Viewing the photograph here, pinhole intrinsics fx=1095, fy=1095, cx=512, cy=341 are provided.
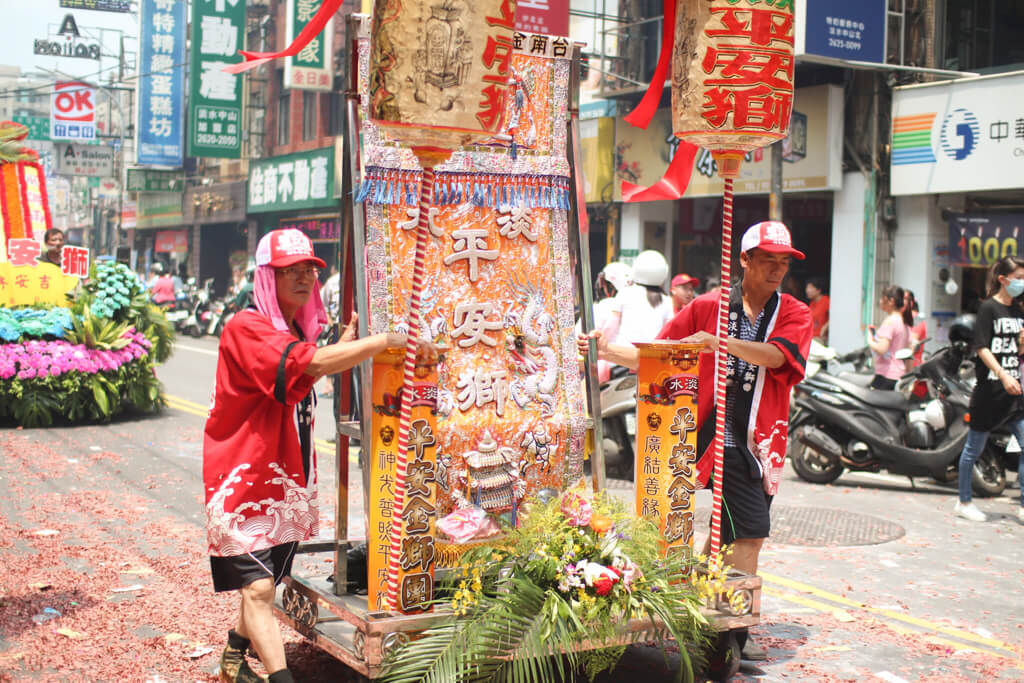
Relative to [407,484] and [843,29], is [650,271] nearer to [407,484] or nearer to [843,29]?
[407,484]

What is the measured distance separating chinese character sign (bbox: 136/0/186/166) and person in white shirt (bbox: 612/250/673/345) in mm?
29280

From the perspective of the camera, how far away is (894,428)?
9938mm

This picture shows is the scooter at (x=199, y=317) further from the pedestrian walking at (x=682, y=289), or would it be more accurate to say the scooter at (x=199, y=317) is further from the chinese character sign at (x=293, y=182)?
the pedestrian walking at (x=682, y=289)

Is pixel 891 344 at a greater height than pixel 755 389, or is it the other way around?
pixel 755 389

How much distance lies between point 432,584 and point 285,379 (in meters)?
1.01

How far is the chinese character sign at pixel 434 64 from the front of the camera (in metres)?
3.87

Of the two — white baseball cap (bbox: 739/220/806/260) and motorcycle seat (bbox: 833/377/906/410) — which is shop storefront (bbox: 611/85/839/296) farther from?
white baseball cap (bbox: 739/220/806/260)

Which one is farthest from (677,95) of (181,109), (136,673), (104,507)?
(181,109)

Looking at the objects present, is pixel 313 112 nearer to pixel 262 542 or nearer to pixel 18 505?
pixel 18 505

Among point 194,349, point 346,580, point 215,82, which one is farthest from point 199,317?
point 346,580

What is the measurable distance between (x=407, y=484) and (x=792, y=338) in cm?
197

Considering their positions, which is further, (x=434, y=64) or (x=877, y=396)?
(x=877, y=396)

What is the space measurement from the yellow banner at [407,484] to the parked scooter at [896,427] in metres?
6.60

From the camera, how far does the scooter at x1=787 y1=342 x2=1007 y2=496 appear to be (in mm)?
9688
